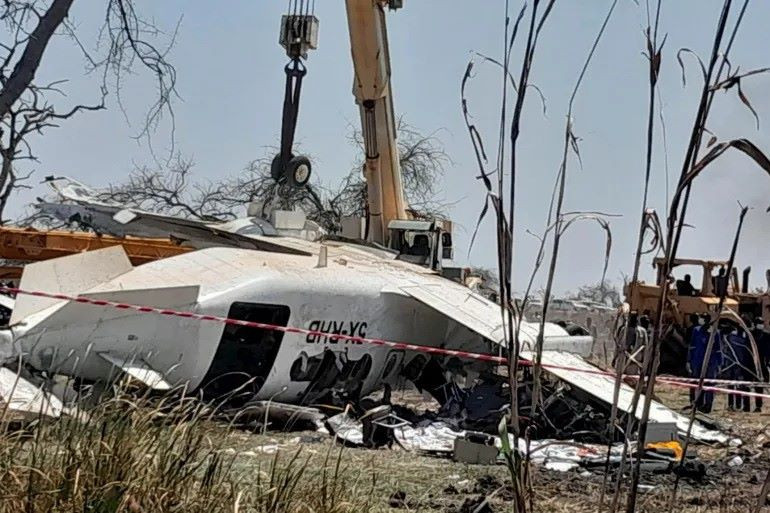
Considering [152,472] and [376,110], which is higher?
[376,110]

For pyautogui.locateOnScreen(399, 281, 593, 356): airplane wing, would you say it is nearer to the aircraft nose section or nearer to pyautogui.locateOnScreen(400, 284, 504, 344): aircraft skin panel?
pyautogui.locateOnScreen(400, 284, 504, 344): aircraft skin panel

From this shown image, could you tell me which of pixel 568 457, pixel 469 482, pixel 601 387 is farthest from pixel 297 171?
pixel 469 482

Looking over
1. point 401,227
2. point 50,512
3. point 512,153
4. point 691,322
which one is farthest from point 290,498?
point 691,322

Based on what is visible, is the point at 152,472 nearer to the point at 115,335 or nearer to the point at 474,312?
the point at 115,335

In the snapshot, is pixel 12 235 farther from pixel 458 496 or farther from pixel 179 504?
pixel 179 504

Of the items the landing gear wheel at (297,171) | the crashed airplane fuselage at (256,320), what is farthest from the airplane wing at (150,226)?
the landing gear wheel at (297,171)

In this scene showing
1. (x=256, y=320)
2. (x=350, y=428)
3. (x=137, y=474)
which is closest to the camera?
(x=137, y=474)

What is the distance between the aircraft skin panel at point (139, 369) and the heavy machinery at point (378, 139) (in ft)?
21.9

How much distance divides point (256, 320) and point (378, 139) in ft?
22.0

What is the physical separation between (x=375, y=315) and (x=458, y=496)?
4.99 meters

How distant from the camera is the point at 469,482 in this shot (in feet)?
21.4

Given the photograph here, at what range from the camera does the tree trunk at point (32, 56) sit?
4.96 m

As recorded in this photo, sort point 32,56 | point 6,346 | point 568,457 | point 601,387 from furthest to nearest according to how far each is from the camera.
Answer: point 601,387 → point 568,457 → point 6,346 → point 32,56

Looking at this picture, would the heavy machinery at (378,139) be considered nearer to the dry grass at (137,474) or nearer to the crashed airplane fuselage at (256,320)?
the crashed airplane fuselage at (256,320)
